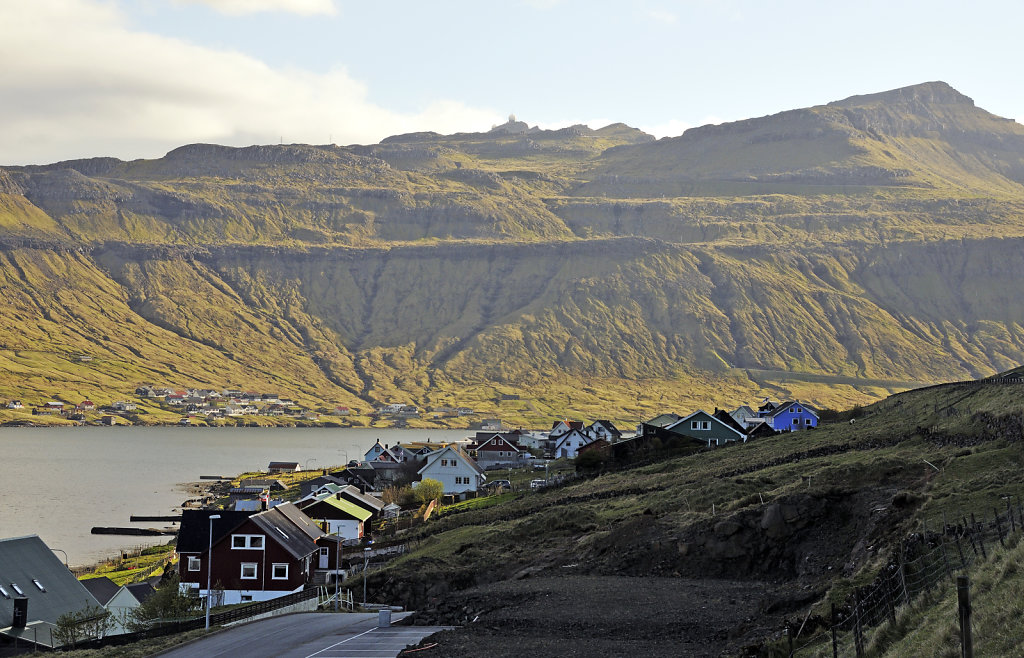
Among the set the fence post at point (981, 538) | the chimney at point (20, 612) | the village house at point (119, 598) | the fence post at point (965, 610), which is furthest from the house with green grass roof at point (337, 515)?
the fence post at point (965, 610)

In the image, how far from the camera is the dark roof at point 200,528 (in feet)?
167

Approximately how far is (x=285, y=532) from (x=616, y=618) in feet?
86.7

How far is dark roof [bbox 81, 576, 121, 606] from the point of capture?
170 ft

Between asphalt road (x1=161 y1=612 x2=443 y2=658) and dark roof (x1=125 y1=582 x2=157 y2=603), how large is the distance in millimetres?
12878

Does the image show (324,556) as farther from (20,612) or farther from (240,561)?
(20,612)

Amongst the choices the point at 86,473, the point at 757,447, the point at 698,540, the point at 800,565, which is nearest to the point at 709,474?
the point at 757,447

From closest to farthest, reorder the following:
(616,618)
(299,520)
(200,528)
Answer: (616,618)
(200,528)
(299,520)

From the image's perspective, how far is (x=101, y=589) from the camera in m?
53.4

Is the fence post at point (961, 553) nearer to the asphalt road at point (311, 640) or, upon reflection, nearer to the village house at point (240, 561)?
the asphalt road at point (311, 640)

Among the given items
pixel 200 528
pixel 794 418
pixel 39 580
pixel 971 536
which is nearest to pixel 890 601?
pixel 971 536

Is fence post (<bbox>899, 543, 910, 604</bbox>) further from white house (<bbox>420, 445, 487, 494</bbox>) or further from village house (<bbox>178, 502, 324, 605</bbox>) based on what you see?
white house (<bbox>420, 445, 487, 494</bbox>)

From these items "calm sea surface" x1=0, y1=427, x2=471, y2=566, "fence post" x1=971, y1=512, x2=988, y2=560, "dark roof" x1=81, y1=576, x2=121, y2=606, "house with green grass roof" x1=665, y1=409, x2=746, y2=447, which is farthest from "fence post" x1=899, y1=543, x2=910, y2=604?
"calm sea surface" x1=0, y1=427, x2=471, y2=566

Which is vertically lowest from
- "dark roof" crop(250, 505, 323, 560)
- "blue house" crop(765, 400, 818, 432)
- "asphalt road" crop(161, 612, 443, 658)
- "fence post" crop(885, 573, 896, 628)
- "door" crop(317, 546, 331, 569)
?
"door" crop(317, 546, 331, 569)

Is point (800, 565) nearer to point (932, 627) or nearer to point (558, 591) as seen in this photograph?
point (558, 591)
